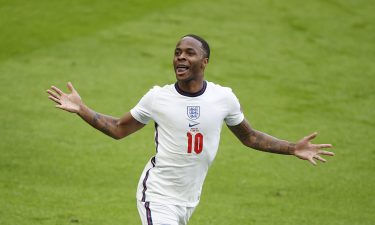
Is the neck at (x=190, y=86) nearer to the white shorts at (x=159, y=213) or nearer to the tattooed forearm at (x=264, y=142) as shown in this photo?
the tattooed forearm at (x=264, y=142)

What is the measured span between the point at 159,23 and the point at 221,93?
1044 cm

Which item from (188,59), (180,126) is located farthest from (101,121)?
(188,59)

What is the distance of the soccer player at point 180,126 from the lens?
20.8 feet

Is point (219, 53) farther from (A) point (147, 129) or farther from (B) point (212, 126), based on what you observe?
(B) point (212, 126)

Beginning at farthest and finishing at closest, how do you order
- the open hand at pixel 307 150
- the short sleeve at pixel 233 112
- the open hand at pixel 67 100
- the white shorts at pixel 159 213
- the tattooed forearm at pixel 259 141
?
the tattooed forearm at pixel 259 141
the open hand at pixel 307 150
the short sleeve at pixel 233 112
the open hand at pixel 67 100
the white shorts at pixel 159 213

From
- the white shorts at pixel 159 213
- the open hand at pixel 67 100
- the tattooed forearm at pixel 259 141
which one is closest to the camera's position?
the white shorts at pixel 159 213

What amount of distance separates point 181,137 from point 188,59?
669 millimetres

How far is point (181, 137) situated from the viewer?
6344mm

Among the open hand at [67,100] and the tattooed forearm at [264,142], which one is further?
the tattooed forearm at [264,142]

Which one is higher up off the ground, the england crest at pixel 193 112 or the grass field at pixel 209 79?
the england crest at pixel 193 112

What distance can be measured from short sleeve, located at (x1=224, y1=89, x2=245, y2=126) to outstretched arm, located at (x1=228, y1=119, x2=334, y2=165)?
0.09 m

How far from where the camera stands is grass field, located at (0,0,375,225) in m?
9.97

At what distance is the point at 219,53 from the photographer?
15703 millimetres

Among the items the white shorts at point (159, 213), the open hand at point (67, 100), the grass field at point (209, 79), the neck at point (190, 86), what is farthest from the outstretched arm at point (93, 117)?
the grass field at point (209, 79)
